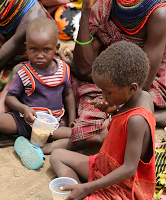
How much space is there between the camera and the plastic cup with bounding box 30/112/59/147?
2067 millimetres

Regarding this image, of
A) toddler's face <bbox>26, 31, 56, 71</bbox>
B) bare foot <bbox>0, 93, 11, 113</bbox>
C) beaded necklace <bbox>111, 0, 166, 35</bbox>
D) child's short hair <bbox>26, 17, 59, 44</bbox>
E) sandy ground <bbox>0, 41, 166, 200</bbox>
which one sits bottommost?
sandy ground <bbox>0, 41, 166, 200</bbox>

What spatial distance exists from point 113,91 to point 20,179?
1.02m

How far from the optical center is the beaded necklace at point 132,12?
86.0 inches

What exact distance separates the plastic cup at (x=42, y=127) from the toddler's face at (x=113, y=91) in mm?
722

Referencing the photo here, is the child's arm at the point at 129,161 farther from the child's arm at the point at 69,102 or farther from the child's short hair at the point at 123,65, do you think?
the child's arm at the point at 69,102

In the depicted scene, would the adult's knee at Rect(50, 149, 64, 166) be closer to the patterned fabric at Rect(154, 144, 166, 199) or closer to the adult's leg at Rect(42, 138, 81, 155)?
the adult's leg at Rect(42, 138, 81, 155)

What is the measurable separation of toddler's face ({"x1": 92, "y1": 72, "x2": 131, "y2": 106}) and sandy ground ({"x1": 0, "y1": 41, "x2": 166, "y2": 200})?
0.83m

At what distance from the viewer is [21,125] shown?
2.33 m

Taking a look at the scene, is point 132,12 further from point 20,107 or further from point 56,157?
point 56,157

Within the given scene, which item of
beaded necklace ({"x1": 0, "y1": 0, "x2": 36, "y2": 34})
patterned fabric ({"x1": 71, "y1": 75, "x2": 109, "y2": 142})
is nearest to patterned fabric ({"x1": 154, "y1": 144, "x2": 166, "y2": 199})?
patterned fabric ({"x1": 71, "y1": 75, "x2": 109, "y2": 142})

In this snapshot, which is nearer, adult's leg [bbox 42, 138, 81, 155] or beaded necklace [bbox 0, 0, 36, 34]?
adult's leg [bbox 42, 138, 81, 155]

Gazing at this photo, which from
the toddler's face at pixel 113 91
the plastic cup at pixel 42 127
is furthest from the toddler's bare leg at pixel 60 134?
the toddler's face at pixel 113 91

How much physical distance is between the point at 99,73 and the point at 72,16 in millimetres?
3225

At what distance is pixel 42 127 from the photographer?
2098 millimetres
